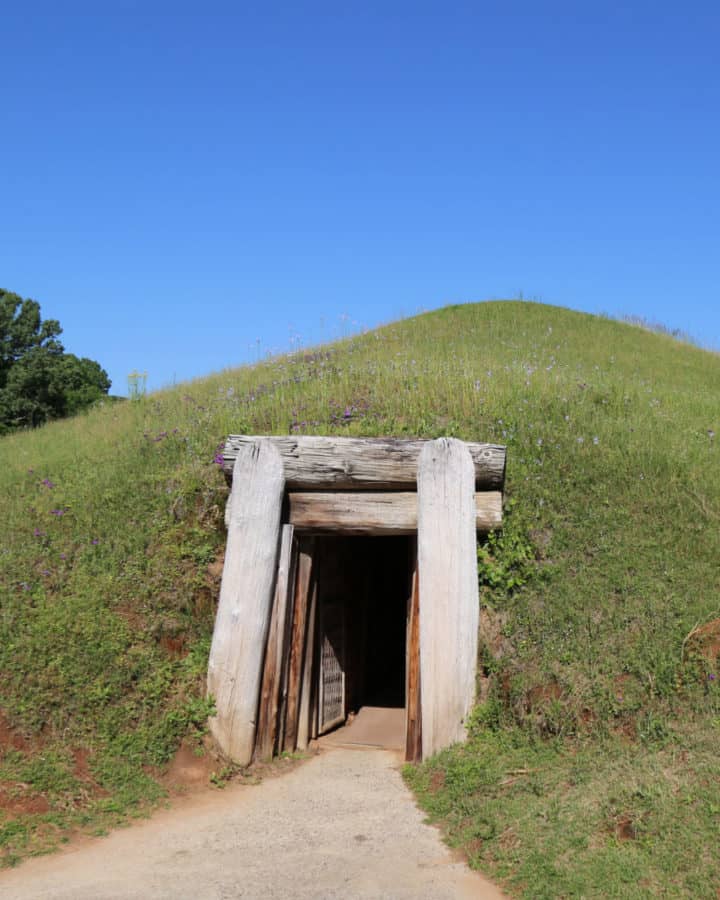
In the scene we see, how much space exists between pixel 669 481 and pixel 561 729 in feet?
11.8

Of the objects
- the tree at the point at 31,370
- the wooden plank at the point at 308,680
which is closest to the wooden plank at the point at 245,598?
the wooden plank at the point at 308,680

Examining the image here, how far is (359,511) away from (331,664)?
2.29 m

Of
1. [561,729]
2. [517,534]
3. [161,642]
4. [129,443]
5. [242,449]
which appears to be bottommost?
[561,729]

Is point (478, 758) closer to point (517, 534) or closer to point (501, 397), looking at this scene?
point (517, 534)

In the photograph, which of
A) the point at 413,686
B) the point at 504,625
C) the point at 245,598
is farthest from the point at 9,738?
the point at 504,625

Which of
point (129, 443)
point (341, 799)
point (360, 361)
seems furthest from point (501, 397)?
point (341, 799)

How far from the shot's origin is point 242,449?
8070mm

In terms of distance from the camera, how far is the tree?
28125 mm

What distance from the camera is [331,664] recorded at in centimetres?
950

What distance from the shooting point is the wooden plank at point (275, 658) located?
754cm

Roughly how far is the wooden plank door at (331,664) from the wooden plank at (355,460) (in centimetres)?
180

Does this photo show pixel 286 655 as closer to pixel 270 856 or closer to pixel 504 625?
pixel 504 625

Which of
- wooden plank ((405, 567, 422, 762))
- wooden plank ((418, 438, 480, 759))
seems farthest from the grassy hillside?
wooden plank ((405, 567, 422, 762))

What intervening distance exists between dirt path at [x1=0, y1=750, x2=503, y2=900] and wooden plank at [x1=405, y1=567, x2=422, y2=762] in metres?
0.68
